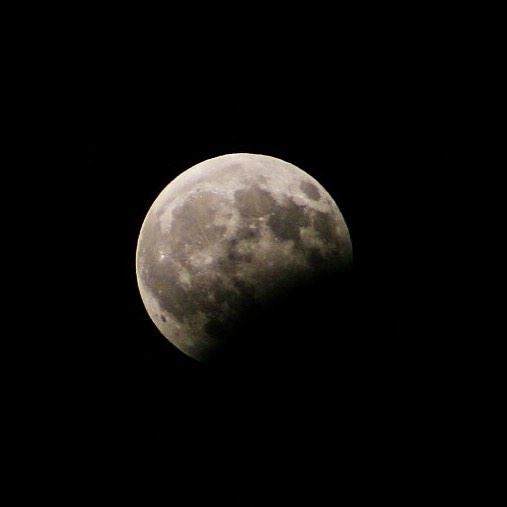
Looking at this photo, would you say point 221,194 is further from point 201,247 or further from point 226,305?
point 226,305

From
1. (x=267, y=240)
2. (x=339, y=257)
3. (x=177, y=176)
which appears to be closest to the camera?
(x=267, y=240)

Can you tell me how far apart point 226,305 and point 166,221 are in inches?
30.0

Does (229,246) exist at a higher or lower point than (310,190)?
lower

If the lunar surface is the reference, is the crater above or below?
above

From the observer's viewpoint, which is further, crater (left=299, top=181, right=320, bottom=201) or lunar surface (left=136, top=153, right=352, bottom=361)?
crater (left=299, top=181, right=320, bottom=201)

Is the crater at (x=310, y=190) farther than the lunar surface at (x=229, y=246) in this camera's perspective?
Yes

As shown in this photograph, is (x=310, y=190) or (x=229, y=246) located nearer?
(x=229, y=246)

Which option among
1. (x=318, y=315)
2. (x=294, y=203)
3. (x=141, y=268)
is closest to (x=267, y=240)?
(x=294, y=203)

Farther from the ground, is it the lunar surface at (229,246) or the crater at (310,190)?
the crater at (310,190)

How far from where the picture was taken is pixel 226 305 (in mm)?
4367

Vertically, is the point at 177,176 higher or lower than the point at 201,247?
higher

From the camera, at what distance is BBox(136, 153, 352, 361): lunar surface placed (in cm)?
434

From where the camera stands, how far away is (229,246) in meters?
4.32

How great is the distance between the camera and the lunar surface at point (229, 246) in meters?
4.34
